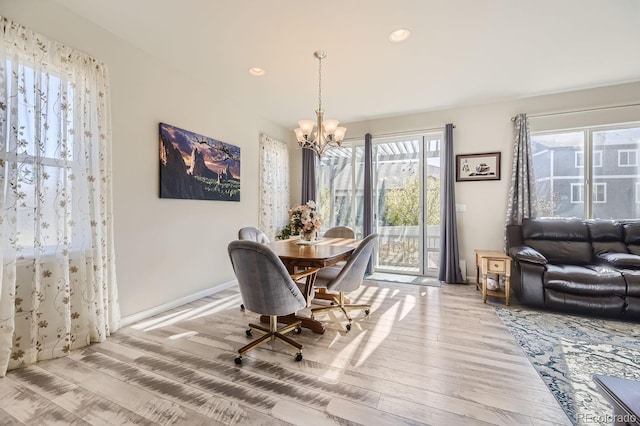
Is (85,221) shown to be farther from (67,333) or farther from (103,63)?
(103,63)

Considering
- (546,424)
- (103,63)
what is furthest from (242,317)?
(103,63)

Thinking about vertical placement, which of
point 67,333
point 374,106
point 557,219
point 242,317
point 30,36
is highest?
point 374,106

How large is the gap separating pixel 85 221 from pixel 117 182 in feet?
1.54

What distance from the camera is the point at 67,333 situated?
212 cm

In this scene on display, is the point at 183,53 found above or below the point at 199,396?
above

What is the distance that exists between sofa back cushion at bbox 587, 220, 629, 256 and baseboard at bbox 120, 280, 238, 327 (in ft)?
15.8

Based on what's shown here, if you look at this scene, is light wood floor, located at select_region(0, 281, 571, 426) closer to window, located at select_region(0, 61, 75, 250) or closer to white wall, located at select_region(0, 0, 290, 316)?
white wall, located at select_region(0, 0, 290, 316)

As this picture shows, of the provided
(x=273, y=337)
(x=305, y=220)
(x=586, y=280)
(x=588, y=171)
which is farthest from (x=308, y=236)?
(x=588, y=171)

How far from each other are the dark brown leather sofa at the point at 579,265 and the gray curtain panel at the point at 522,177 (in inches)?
9.3

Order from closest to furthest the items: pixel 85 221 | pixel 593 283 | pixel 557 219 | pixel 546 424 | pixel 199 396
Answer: pixel 546 424, pixel 199 396, pixel 85 221, pixel 593 283, pixel 557 219

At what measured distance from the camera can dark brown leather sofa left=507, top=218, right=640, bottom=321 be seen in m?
2.69

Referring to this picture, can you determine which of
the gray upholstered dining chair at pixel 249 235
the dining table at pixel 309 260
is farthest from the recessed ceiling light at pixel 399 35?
the gray upholstered dining chair at pixel 249 235

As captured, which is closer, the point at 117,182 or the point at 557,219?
the point at 117,182

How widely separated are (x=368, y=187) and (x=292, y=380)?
350 centimetres
